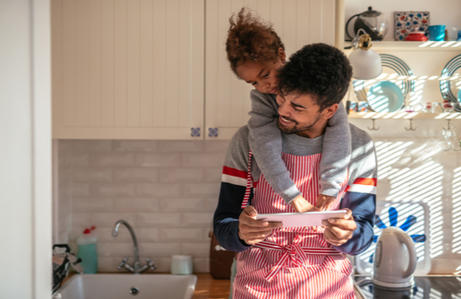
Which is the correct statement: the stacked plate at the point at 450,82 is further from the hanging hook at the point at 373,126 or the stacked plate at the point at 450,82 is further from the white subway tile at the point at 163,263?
the white subway tile at the point at 163,263

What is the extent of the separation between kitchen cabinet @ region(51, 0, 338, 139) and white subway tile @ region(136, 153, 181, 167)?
0.43 metres

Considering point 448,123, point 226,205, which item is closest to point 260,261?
point 226,205

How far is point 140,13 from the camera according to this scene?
86.7 inches

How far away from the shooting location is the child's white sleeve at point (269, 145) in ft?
4.36

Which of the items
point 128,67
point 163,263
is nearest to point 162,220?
point 163,263

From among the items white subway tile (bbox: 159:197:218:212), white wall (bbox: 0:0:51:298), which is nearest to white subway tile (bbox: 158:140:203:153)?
white subway tile (bbox: 159:197:218:212)

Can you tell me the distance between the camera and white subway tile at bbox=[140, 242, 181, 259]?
8.72 ft

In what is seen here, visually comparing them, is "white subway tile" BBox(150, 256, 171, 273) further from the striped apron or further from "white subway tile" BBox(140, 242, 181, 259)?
the striped apron

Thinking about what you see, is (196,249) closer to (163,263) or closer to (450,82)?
(163,263)

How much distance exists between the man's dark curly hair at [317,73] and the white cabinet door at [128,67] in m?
1.02

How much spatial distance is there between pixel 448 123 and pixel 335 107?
1.44 meters

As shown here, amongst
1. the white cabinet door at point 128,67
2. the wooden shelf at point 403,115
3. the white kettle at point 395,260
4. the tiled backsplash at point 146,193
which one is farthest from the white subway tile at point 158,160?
the white kettle at point 395,260

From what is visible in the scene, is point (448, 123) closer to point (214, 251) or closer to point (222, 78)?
point (222, 78)

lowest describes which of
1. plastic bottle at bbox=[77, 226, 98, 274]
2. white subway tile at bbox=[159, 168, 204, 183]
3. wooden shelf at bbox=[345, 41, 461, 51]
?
plastic bottle at bbox=[77, 226, 98, 274]
